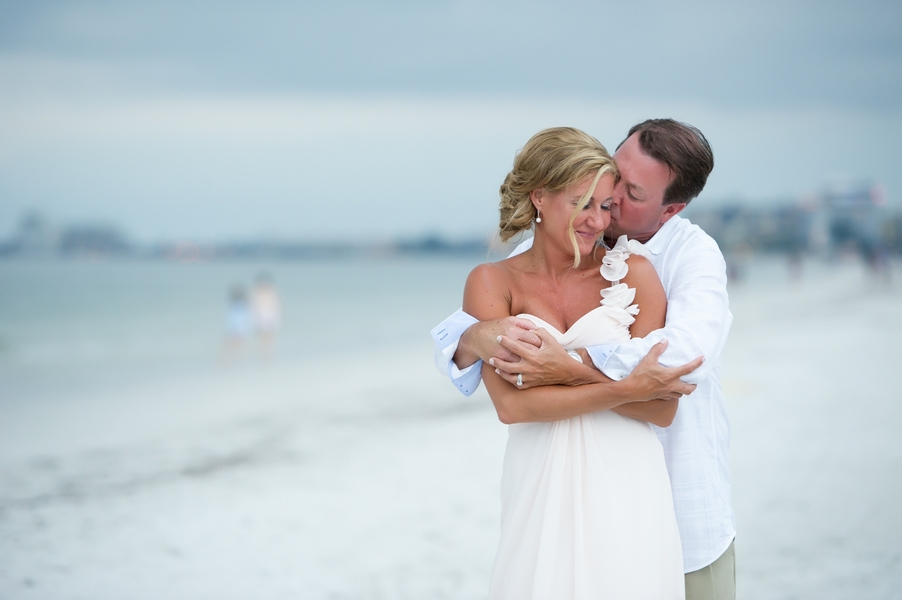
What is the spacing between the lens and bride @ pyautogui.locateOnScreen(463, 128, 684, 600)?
218 cm

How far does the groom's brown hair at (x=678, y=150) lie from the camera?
2361 millimetres

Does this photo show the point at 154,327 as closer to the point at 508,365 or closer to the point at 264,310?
the point at 264,310

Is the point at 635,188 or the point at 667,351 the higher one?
the point at 635,188

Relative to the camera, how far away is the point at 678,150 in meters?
2.37

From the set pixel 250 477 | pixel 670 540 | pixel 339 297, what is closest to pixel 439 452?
pixel 250 477

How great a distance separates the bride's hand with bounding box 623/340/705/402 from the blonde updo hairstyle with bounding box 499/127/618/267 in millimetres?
340


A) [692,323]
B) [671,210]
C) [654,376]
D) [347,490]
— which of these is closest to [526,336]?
[654,376]

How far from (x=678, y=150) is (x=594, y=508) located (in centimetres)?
109

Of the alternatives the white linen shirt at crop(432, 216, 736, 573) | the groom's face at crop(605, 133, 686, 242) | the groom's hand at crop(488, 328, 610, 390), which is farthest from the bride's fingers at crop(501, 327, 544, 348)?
the groom's face at crop(605, 133, 686, 242)

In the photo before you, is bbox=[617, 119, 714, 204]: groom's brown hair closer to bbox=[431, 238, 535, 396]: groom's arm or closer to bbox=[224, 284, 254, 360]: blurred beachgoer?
bbox=[431, 238, 535, 396]: groom's arm

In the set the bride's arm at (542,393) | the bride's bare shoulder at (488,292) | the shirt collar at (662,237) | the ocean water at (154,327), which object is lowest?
the ocean water at (154,327)

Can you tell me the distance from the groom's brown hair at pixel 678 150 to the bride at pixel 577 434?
225 mm

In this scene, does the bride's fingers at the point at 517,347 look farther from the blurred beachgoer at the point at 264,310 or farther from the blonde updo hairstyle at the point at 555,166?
the blurred beachgoer at the point at 264,310

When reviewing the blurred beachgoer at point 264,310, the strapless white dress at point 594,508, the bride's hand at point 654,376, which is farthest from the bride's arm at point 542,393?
the blurred beachgoer at point 264,310
